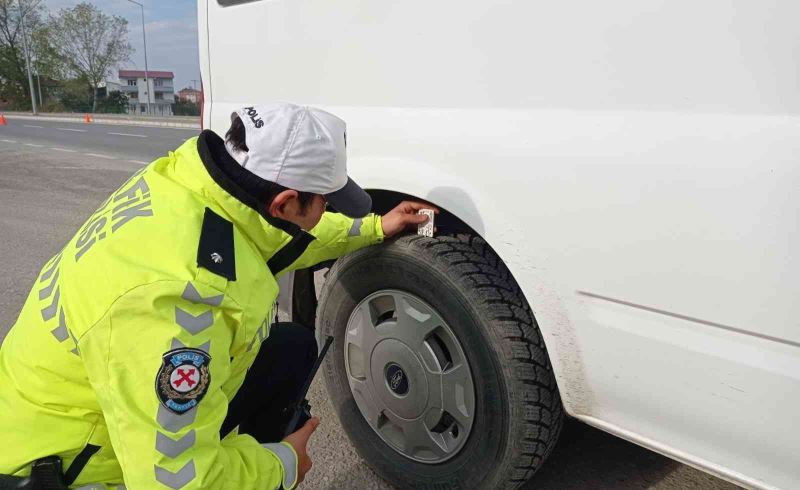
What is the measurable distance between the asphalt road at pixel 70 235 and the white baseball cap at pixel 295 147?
132 centimetres

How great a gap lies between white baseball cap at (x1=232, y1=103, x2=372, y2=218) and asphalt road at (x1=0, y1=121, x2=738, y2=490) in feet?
4.33

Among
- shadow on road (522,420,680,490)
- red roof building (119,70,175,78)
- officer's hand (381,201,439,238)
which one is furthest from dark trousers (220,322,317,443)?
red roof building (119,70,175,78)

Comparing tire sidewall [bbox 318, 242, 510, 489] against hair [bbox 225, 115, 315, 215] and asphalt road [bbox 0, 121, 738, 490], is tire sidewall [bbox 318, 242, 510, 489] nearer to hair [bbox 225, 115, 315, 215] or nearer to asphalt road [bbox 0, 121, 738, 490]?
asphalt road [bbox 0, 121, 738, 490]

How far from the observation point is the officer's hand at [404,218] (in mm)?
1937

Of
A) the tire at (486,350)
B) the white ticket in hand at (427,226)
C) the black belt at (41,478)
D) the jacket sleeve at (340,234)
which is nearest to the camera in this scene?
the black belt at (41,478)

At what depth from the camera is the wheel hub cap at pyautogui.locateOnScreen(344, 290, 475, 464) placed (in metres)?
1.91

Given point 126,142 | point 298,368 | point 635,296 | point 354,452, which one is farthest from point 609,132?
point 126,142

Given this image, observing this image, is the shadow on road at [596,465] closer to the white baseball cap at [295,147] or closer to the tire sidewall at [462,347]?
the tire sidewall at [462,347]

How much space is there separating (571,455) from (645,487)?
0.28 meters

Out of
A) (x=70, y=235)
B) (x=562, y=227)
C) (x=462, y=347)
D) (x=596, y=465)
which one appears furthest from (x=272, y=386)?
(x=70, y=235)

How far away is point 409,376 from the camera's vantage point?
6.52ft

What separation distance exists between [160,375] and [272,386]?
86 cm

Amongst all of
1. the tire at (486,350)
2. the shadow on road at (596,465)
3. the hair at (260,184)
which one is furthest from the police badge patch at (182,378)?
the shadow on road at (596,465)

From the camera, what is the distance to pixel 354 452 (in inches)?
98.0
